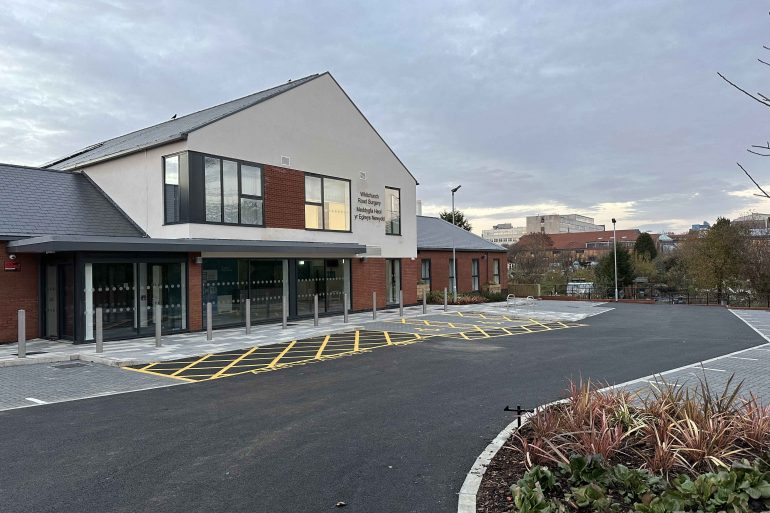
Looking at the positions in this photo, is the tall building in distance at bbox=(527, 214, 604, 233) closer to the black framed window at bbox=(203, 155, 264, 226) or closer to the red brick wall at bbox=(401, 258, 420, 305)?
the red brick wall at bbox=(401, 258, 420, 305)

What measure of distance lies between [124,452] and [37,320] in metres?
12.4

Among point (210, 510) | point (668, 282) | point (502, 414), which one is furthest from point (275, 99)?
point (668, 282)

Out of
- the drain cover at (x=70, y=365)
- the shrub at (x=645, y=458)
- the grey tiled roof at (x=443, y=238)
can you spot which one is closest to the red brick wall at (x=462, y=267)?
the grey tiled roof at (x=443, y=238)

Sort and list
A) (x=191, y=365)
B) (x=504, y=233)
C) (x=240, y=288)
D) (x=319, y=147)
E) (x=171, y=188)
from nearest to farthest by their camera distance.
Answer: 1. (x=191, y=365)
2. (x=171, y=188)
3. (x=240, y=288)
4. (x=319, y=147)
5. (x=504, y=233)

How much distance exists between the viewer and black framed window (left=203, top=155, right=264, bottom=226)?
57.2ft

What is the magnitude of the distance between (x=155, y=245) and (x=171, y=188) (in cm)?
276

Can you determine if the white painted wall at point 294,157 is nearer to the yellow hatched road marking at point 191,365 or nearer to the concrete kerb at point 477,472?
the yellow hatched road marking at point 191,365

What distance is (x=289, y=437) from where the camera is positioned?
21.0 feet

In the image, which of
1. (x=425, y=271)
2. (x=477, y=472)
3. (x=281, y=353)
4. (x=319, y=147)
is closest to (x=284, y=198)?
(x=319, y=147)

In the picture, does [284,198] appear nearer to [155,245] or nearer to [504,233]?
[155,245]

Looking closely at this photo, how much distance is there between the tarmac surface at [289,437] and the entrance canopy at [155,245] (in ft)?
21.3

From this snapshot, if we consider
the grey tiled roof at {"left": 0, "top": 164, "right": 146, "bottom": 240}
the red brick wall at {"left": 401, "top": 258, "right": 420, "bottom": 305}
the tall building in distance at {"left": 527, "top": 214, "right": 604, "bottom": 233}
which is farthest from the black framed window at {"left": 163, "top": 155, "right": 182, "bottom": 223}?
the tall building in distance at {"left": 527, "top": 214, "right": 604, "bottom": 233}

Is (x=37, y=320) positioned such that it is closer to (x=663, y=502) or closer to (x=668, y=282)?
(x=663, y=502)

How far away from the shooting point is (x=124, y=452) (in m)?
5.89
